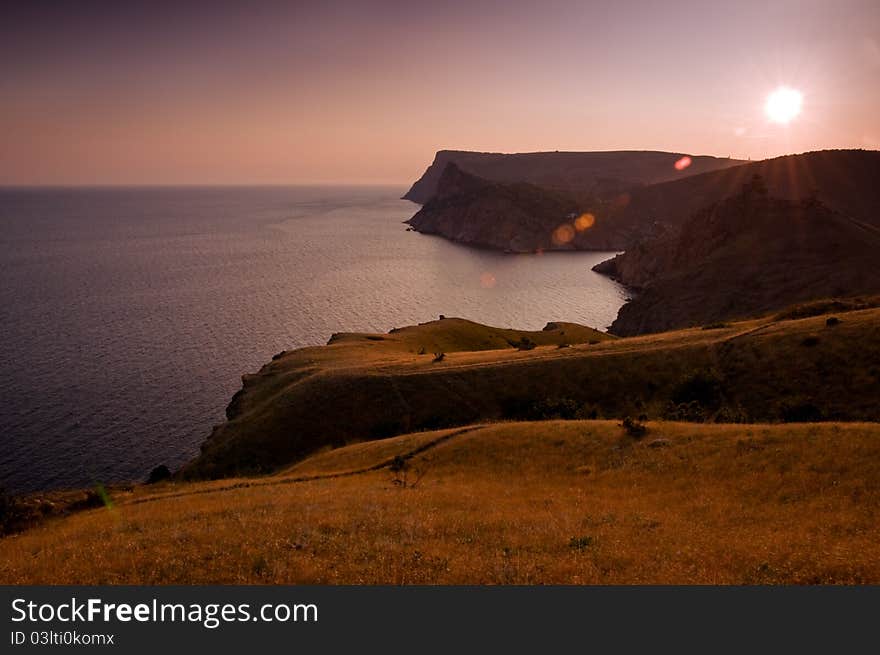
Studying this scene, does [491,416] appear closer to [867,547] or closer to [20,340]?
[867,547]

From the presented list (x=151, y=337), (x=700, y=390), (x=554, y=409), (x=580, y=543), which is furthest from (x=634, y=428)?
(x=151, y=337)

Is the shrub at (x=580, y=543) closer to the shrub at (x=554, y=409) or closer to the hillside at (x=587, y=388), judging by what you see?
the hillside at (x=587, y=388)

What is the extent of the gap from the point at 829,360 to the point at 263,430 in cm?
5829

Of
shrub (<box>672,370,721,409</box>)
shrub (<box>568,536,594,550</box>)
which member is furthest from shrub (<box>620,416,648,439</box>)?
shrub (<box>568,536,594,550</box>)

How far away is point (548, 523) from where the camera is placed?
823 inches

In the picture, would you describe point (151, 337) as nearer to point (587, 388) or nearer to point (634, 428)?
point (587, 388)

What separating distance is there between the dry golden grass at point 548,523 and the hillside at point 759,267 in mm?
117058

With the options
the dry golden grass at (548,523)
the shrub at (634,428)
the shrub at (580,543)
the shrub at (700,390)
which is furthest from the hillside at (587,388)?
the shrub at (580,543)

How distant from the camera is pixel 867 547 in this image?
1638 centimetres

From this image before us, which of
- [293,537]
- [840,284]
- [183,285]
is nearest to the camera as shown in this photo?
[293,537]

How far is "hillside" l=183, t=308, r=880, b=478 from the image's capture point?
1804 inches

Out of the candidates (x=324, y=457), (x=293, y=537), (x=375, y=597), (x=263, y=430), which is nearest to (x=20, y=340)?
(x=263, y=430)

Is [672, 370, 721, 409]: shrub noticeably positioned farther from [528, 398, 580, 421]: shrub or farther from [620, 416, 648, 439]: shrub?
[620, 416, 648, 439]: shrub

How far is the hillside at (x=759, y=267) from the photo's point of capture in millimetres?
128750
